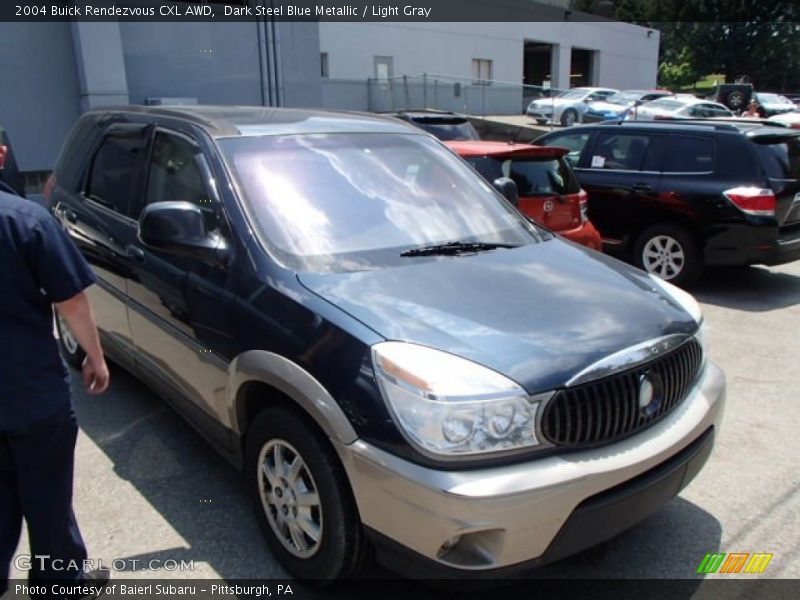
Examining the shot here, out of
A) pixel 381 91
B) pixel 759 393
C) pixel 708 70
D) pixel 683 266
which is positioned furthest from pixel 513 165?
pixel 708 70

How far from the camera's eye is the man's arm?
224 centimetres

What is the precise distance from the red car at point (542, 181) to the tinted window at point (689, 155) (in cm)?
157

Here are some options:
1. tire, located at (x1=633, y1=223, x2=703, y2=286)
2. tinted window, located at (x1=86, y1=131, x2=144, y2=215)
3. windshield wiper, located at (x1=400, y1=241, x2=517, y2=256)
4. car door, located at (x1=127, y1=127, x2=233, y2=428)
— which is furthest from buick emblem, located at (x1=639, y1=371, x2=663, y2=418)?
tire, located at (x1=633, y1=223, x2=703, y2=286)

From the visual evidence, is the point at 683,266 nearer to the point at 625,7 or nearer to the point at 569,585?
the point at 569,585

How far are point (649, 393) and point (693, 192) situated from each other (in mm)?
5130

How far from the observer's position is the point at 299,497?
8.41 ft

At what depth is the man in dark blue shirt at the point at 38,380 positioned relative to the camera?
2104 millimetres

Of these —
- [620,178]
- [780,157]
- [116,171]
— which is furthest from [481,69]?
[116,171]

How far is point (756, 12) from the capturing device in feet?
188

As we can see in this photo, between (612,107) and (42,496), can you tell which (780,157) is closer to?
(42,496)

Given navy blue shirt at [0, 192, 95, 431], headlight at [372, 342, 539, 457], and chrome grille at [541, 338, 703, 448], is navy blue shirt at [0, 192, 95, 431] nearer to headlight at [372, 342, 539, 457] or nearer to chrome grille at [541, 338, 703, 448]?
headlight at [372, 342, 539, 457]

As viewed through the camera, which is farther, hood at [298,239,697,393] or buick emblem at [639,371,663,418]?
buick emblem at [639,371,663,418]

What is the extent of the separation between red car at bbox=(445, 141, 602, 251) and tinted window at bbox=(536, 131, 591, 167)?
6.61 ft

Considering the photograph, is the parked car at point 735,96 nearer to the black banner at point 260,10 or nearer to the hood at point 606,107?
the hood at point 606,107
